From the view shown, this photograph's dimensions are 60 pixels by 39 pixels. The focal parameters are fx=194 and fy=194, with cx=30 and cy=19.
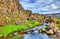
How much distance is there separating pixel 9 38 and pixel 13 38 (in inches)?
38.4

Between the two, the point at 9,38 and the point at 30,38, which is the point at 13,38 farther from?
the point at 30,38

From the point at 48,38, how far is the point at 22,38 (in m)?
5.77

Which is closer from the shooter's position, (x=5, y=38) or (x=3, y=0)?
(x=5, y=38)

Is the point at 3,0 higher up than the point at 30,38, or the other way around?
the point at 3,0

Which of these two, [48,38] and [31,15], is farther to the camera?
[31,15]

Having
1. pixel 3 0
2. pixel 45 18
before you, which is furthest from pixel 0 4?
pixel 45 18

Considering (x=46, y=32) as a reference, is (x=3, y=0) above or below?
above

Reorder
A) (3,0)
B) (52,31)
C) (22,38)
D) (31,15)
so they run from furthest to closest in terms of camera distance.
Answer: (31,15)
(3,0)
(52,31)
(22,38)

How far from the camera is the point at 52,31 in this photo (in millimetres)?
49844

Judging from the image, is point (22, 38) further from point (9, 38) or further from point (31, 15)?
point (31, 15)

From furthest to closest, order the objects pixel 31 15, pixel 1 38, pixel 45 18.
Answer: pixel 31 15 < pixel 45 18 < pixel 1 38

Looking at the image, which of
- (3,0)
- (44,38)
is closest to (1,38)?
(44,38)

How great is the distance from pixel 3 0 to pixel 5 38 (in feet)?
164

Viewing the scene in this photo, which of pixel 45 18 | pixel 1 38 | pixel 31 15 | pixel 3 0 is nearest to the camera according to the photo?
pixel 1 38
